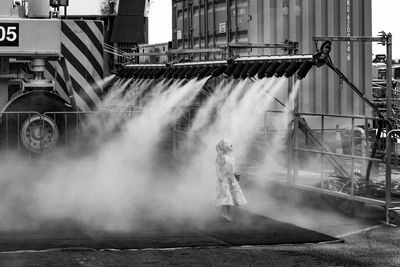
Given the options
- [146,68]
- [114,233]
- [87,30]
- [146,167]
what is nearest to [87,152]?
[146,167]

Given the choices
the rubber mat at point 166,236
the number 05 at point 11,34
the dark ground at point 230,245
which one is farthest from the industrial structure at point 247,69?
the rubber mat at point 166,236

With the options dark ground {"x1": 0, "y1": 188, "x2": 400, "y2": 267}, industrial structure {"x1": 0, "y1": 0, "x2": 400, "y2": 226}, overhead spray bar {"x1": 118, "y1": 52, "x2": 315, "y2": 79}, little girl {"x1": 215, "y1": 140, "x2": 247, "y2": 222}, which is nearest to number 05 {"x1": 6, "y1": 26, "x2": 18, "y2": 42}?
industrial structure {"x1": 0, "y1": 0, "x2": 400, "y2": 226}

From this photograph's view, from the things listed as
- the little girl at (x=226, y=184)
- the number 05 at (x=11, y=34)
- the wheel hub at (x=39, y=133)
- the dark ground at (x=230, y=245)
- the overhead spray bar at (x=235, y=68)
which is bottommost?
the dark ground at (x=230, y=245)

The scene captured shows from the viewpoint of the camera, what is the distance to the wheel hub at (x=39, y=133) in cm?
1336

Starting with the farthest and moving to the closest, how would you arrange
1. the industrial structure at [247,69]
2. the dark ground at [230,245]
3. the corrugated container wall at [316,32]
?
the corrugated container wall at [316,32], the industrial structure at [247,69], the dark ground at [230,245]

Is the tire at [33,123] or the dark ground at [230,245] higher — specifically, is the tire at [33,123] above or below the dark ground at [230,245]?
above

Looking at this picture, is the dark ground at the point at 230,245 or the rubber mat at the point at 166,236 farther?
the rubber mat at the point at 166,236

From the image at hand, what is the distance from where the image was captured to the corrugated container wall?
640 inches

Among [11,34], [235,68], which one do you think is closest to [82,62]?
[11,34]

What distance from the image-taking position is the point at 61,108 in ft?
43.8

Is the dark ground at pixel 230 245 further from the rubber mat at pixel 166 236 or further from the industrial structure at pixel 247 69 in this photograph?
the industrial structure at pixel 247 69

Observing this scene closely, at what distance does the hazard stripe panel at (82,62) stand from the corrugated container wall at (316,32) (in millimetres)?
3840

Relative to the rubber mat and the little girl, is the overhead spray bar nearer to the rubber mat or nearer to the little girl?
the little girl

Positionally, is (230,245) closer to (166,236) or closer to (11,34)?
(166,236)
